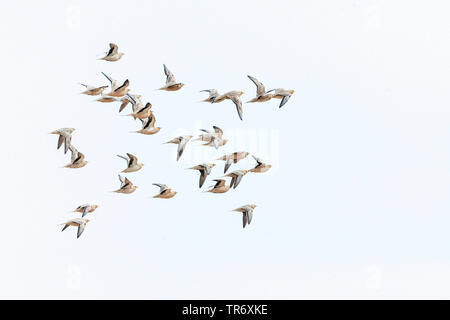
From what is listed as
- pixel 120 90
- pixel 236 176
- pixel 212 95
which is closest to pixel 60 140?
pixel 120 90

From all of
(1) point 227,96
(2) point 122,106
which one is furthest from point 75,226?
(1) point 227,96

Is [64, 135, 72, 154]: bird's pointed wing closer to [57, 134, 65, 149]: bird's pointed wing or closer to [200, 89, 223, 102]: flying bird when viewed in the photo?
[57, 134, 65, 149]: bird's pointed wing

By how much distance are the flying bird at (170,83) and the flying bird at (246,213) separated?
4571 millimetres

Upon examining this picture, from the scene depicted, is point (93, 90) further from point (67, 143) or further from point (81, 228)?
point (81, 228)

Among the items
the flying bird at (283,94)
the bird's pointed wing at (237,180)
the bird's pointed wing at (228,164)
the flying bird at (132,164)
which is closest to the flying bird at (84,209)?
the flying bird at (132,164)

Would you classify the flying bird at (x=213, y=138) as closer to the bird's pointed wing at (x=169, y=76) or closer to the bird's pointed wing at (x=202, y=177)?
the bird's pointed wing at (x=202, y=177)

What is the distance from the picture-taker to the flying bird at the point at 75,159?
3328cm

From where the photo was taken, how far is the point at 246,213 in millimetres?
34375

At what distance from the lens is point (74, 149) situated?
33469mm

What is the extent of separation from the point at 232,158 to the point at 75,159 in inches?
202

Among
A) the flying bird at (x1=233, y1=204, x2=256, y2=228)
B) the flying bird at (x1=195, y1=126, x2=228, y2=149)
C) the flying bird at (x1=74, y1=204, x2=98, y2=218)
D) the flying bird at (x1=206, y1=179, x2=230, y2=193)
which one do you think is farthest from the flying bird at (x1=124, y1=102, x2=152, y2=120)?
the flying bird at (x1=233, y1=204, x2=256, y2=228)

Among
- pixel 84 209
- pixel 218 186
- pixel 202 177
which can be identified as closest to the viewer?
pixel 202 177

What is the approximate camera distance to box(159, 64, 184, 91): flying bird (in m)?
33.6

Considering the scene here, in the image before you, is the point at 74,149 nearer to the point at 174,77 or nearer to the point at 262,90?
the point at 174,77
